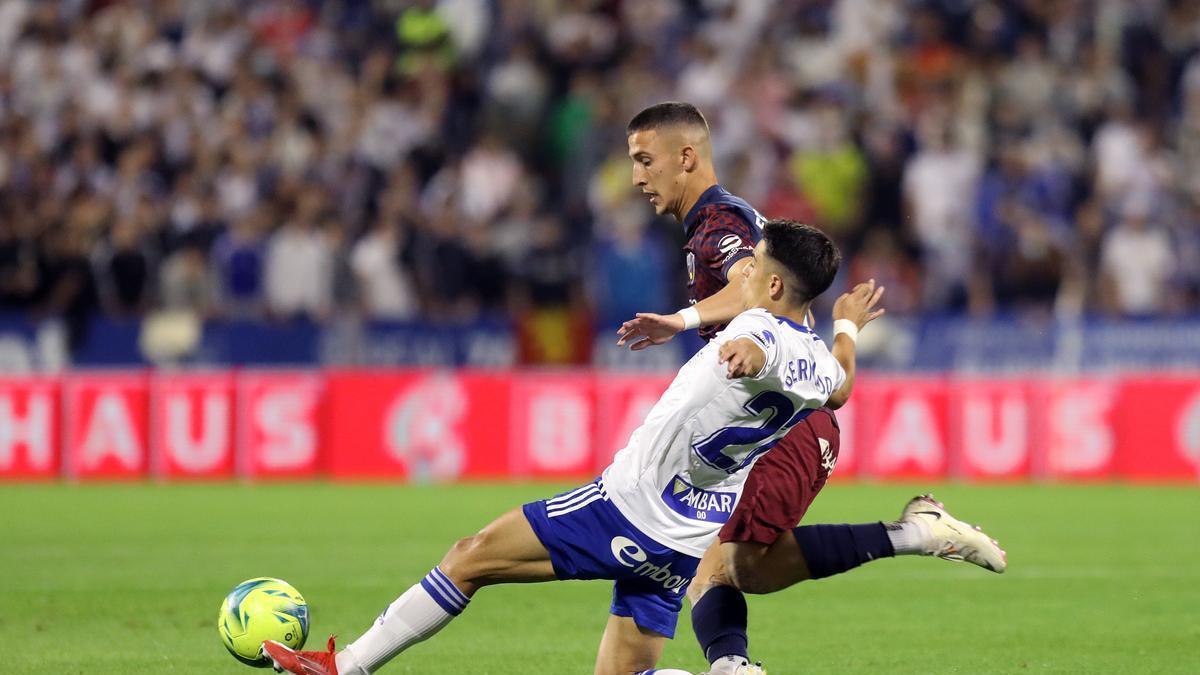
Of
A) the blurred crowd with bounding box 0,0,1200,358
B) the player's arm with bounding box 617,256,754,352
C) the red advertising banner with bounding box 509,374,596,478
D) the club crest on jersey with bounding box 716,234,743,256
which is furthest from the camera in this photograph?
the blurred crowd with bounding box 0,0,1200,358

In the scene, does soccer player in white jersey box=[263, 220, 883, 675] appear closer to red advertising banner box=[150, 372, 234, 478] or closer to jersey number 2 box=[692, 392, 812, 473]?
jersey number 2 box=[692, 392, 812, 473]

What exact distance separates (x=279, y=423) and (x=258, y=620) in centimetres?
1125

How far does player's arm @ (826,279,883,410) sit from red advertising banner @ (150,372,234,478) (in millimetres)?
11695

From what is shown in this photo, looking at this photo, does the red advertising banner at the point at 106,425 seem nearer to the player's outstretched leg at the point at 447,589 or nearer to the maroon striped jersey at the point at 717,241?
the maroon striped jersey at the point at 717,241

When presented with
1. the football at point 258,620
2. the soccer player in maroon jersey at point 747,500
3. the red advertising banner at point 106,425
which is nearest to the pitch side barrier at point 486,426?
the red advertising banner at point 106,425

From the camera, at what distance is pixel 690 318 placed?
662 centimetres

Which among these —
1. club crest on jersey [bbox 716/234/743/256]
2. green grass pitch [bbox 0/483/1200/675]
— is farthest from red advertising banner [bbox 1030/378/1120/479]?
club crest on jersey [bbox 716/234/743/256]

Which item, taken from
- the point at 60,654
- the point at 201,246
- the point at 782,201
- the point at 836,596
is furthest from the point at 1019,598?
the point at 201,246

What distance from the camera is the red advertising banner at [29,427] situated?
17.8 m

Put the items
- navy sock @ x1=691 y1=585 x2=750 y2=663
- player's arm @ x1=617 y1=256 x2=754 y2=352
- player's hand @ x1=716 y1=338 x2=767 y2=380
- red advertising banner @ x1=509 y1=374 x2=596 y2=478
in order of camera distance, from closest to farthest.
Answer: player's hand @ x1=716 y1=338 x2=767 y2=380 < player's arm @ x1=617 y1=256 x2=754 y2=352 < navy sock @ x1=691 y1=585 x2=750 y2=663 < red advertising banner @ x1=509 y1=374 x2=596 y2=478

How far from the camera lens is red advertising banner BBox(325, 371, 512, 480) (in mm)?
17938

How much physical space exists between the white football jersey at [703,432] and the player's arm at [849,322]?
0.45m

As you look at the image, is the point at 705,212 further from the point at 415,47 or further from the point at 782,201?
the point at 415,47

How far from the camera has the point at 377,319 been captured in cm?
1906
